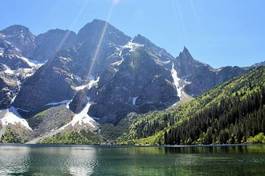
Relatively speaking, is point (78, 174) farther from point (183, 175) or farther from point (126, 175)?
point (183, 175)

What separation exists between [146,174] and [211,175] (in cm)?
1550

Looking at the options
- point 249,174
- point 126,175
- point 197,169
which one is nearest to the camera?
point 249,174

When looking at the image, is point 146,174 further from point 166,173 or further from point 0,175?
A: point 0,175

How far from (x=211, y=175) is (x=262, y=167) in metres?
15.6

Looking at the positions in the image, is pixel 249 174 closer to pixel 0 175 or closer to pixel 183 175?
pixel 183 175

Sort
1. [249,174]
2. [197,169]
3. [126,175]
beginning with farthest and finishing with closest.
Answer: [197,169], [126,175], [249,174]

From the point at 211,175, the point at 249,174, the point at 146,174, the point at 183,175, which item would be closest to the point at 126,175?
the point at 146,174

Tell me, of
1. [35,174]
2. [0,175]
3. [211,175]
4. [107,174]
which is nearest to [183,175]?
[211,175]

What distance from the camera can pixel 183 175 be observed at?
86000 mm

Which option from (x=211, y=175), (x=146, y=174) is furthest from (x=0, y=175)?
(x=211, y=175)

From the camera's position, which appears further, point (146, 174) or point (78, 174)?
point (78, 174)

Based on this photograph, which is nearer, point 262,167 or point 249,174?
point 249,174

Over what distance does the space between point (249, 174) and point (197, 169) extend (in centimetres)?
1842

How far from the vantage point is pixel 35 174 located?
96562mm
